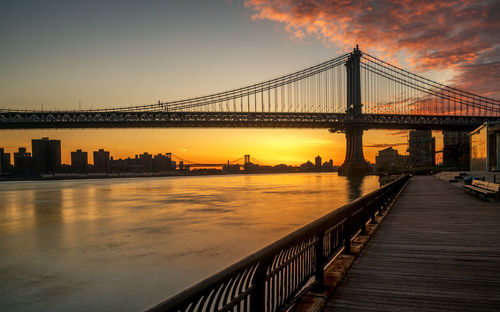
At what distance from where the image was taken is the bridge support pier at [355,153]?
277 ft

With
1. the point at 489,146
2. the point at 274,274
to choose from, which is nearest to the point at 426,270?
the point at 274,274

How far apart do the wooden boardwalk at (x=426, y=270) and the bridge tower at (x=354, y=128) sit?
77.5 metres

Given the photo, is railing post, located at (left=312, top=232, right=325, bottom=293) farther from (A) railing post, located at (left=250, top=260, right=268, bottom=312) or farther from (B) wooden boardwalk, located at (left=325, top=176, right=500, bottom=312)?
(A) railing post, located at (left=250, top=260, right=268, bottom=312)

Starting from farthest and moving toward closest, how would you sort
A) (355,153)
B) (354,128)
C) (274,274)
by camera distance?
(355,153) → (354,128) → (274,274)

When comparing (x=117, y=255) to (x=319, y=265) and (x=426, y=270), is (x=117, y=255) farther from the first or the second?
(x=426, y=270)

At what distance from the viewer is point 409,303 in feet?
14.3

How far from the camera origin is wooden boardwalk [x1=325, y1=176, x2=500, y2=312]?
4379 millimetres

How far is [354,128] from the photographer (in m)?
84.6

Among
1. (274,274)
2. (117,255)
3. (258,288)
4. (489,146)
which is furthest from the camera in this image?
(489,146)

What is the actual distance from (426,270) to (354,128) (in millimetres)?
82564

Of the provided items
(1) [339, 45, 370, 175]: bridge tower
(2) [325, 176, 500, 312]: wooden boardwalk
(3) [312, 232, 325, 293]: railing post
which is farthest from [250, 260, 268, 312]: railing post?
(1) [339, 45, 370, 175]: bridge tower

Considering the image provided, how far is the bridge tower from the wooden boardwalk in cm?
7745

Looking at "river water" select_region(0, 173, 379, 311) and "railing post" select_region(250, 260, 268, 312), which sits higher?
"railing post" select_region(250, 260, 268, 312)

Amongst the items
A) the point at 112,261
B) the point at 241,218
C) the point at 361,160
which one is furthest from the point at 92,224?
the point at 361,160
